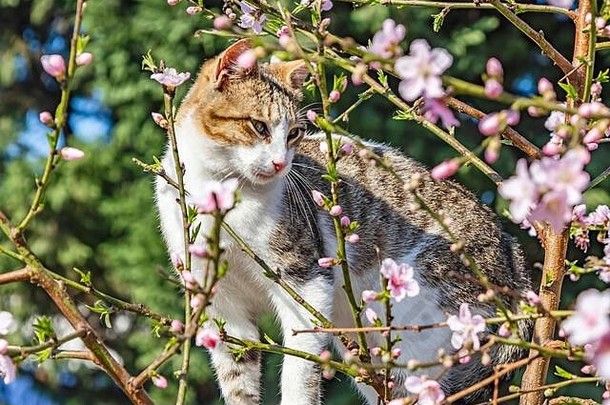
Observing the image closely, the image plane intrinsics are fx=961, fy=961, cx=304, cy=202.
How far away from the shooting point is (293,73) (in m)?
2.05

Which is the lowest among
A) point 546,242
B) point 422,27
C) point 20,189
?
point 20,189

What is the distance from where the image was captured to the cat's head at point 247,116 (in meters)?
1.88

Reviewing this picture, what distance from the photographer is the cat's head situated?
1881 mm

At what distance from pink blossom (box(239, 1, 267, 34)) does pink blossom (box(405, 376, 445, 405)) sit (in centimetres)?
59

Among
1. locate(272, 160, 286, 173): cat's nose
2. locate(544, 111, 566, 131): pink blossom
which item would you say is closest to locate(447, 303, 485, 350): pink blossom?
locate(544, 111, 566, 131): pink blossom

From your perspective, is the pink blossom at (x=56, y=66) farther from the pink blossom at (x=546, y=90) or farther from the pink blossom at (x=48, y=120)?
the pink blossom at (x=546, y=90)

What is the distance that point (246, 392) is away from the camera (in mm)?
2072

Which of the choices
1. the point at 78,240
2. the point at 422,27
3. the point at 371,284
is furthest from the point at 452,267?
the point at 78,240

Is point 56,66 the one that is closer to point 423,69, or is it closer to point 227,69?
point 423,69

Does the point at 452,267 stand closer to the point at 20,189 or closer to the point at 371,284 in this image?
the point at 371,284

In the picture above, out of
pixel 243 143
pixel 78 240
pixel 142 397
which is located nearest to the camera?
pixel 142 397

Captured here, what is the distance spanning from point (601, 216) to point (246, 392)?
1.09 meters

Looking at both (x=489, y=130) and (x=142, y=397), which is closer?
(x=489, y=130)

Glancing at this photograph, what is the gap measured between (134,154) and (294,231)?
8.58ft
